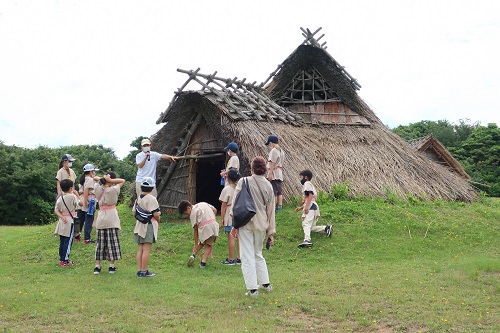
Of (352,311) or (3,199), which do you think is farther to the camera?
(3,199)

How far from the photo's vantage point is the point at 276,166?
37.6 ft

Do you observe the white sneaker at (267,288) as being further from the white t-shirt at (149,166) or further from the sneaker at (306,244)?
the white t-shirt at (149,166)

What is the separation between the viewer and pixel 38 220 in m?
24.3

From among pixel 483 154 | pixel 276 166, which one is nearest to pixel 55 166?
pixel 276 166

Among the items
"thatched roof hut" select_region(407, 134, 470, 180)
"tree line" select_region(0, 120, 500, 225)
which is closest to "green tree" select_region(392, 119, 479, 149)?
"tree line" select_region(0, 120, 500, 225)

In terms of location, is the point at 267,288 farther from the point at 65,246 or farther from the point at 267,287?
the point at 65,246

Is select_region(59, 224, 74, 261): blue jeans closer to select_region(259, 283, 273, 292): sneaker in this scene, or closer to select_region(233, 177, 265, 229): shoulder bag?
select_region(233, 177, 265, 229): shoulder bag

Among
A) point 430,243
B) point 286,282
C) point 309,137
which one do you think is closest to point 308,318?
point 286,282

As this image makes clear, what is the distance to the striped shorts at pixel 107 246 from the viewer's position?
8.33m

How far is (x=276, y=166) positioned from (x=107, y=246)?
14.9 ft

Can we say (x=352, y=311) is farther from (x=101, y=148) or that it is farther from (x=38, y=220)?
(x=101, y=148)

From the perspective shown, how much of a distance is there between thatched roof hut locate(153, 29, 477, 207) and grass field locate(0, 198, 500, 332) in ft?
6.11

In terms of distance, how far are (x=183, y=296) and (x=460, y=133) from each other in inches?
1601

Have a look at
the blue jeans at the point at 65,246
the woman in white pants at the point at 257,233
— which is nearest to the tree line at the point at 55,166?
the blue jeans at the point at 65,246
